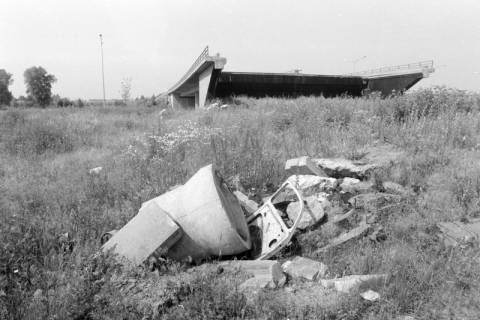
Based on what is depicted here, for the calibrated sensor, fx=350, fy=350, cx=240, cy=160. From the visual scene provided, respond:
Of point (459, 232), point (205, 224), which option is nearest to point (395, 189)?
point (459, 232)

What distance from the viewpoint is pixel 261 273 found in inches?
121

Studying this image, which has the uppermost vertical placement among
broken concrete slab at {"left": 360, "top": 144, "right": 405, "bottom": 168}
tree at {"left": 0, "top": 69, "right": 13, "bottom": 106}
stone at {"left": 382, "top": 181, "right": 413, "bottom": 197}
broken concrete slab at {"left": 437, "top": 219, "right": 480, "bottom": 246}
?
tree at {"left": 0, "top": 69, "right": 13, "bottom": 106}

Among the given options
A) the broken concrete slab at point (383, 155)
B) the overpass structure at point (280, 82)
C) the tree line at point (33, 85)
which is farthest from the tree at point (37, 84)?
the broken concrete slab at point (383, 155)

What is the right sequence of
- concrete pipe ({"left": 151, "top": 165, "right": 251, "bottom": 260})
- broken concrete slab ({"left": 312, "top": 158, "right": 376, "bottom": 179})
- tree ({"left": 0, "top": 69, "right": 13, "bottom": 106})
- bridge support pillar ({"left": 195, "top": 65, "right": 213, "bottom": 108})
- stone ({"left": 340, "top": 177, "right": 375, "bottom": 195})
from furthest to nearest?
tree ({"left": 0, "top": 69, "right": 13, "bottom": 106}), bridge support pillar ({"left": 195, "top": 65, "right": 213, "bottom": 108}), broken concrete slab ({"left": 312, "top": 158, "right": 376, "bottom": 179}), stone ({"left": 340, "top": 177, "right": 375, "bottom": 195}), concrete pipe ({"left": 151, "top": 165, "right": 251, "bottom": 260})

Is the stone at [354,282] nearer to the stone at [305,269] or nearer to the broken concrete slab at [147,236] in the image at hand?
the stone at [305,269]

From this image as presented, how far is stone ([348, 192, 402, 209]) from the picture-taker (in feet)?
13.2

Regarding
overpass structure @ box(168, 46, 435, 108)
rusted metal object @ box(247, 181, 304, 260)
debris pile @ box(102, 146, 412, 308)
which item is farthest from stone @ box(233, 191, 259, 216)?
overpass structure @ box(168, 46, 435, 108)

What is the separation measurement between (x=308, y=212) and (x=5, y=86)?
89.9 meters

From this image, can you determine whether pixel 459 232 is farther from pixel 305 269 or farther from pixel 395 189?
pixel 305 269

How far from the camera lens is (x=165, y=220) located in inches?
131

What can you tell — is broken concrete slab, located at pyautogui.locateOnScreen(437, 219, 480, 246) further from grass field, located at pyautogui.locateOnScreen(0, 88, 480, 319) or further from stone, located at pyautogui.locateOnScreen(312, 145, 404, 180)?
stone, located at pyautogui.locateOnScreen(312, 145, 404, 180)

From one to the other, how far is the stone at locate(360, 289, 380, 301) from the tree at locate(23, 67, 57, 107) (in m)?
84.1

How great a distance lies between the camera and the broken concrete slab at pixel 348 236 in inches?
137

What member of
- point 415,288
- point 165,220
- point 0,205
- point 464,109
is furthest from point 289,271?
point 464,109
